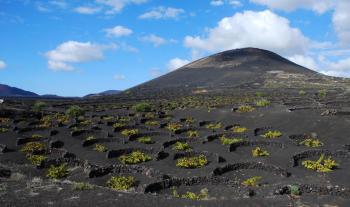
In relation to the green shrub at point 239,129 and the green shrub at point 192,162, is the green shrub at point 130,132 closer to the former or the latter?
the green shrub at point 239,129

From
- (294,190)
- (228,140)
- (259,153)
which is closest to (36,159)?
(228,140)

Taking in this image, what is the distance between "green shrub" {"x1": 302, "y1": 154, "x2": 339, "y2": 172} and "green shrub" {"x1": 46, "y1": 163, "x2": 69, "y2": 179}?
1367 cm

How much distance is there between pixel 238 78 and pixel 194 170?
13204cm

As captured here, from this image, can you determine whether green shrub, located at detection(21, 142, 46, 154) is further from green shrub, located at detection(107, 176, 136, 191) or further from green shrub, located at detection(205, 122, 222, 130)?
green shrub, located at detection(205, 122, 222, 130)

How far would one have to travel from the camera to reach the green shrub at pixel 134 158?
3032 centimetres

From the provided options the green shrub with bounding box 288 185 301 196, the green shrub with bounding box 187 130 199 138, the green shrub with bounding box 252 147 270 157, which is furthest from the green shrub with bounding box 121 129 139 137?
the green shrub with bounding box 288 185 301 196

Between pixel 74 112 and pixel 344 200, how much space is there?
49412 millimetres

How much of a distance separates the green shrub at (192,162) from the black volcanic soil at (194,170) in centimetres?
46

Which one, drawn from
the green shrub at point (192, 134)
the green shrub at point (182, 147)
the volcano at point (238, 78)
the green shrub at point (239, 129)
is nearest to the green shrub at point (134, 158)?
the green shrub at point (182, 147)

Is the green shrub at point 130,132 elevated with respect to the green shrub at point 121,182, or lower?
elevated

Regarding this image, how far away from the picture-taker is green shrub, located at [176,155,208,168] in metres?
28.2

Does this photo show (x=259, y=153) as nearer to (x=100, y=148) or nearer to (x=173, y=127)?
(x=100, y=148)

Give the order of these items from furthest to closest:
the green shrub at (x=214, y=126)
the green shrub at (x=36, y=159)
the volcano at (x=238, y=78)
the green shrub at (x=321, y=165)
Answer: the volcano at (x=238, y=78) < the green shrub at (x=214, y=126) < the green shrub at (x=36, y=159) < the green shrub at (x=321, y=165)

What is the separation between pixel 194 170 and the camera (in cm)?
2744
